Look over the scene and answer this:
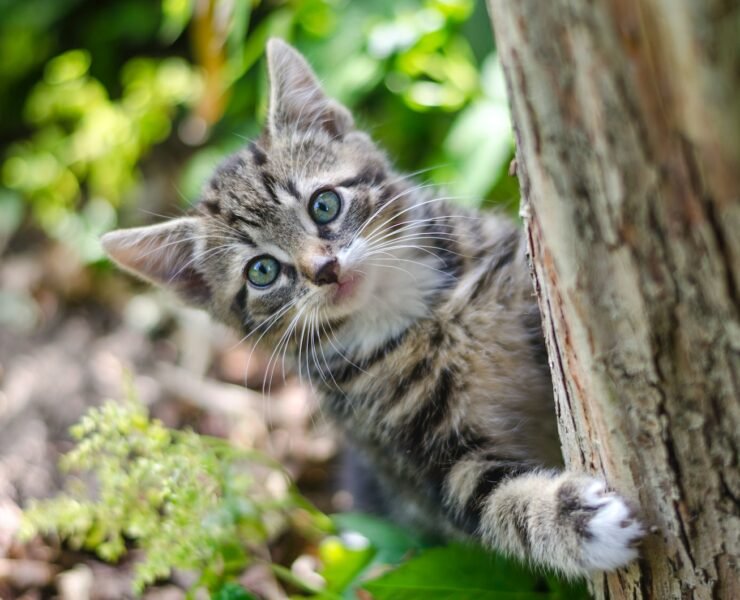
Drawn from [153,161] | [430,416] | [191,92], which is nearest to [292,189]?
[430,416]

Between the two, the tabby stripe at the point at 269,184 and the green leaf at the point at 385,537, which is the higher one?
the tabby stripe at the point at 269,184

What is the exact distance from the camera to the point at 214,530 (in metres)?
2.06

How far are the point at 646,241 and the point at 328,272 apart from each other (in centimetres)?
93

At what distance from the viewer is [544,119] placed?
1.16 metres

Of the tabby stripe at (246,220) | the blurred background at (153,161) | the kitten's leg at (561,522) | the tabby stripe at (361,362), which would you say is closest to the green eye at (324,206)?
the tabby stripe at (246,220)

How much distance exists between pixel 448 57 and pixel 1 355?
88.9 inches

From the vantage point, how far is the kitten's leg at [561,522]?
55.7 inches

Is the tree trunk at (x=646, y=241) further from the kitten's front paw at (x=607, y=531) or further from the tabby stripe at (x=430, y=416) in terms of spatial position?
the tabby stripe at (x=430, y=416)

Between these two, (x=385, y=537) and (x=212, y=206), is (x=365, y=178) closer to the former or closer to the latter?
(x=212, y=206)

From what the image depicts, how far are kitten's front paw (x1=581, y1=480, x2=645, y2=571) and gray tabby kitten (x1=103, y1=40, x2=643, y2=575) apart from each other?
198 millimetres

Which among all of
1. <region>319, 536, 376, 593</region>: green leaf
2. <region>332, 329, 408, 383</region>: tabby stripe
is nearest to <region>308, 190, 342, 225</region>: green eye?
<region>332, 329, 408, 383</region>: tabby stripe

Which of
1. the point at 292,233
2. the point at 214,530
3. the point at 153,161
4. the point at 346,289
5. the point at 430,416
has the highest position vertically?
the point at 153,161

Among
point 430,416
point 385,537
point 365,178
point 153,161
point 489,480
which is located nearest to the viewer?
point 489,480

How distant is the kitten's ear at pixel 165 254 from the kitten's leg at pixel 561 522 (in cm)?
106
